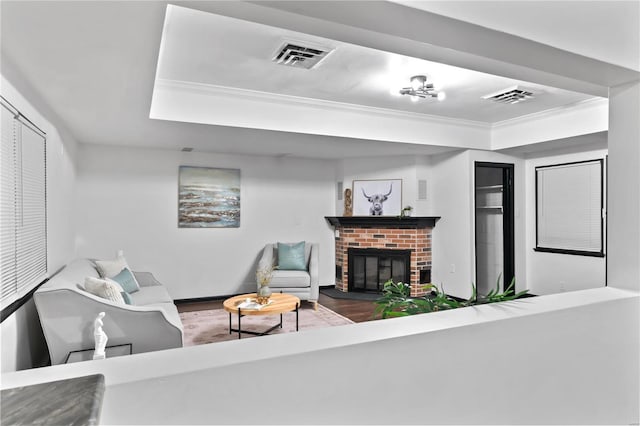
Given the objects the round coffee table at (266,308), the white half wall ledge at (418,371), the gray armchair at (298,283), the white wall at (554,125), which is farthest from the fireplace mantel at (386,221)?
→ the white half wall ledge at (418,371)

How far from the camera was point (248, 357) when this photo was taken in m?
1.18

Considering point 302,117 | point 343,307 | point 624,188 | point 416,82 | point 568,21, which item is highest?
point 416,82

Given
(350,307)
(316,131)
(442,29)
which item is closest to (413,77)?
(316,131)

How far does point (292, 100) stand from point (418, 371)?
334 cm

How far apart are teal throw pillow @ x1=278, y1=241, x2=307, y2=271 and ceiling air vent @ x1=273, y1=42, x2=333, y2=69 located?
9.92 feet

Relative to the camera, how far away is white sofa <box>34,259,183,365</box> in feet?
7.95

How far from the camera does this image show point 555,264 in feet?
18.3

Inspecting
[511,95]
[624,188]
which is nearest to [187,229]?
[511,95]

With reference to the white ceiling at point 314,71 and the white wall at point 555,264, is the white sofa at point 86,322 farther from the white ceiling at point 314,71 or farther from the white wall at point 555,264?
the white wall at point 555,264

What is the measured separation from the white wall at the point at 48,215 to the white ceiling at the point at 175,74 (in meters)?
0.10

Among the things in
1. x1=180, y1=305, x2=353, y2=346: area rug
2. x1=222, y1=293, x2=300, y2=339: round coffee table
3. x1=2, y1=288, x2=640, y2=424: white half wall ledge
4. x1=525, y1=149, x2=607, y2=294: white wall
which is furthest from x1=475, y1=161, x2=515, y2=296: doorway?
x1=2, y1=288, x2=640, y2=424: white half wall ledge

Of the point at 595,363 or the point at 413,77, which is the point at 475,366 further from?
the point at 413,77

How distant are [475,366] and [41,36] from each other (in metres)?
2.41

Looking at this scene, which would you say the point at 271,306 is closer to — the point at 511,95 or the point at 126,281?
the point at 126,281
